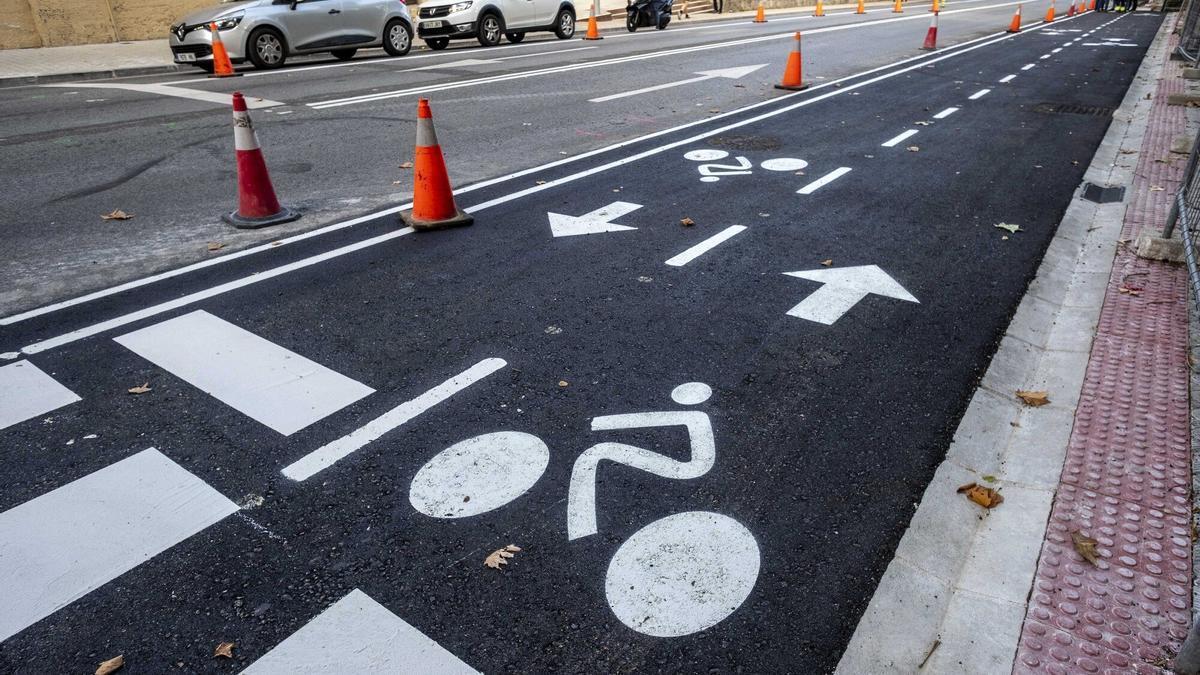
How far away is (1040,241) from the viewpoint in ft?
19.3

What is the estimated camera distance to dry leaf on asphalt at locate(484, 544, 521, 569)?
2.67m

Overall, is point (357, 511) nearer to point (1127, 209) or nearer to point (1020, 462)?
point (1020, 462)

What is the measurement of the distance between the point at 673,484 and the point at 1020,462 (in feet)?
5.10

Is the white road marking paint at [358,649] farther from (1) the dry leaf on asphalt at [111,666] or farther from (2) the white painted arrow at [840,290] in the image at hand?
(2) the white painted arrow at [840,290]

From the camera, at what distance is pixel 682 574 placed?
2619 millimetres

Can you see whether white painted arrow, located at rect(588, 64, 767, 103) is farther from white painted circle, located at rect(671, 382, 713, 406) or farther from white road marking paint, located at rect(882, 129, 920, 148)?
white painted circle, located at rect(671, 382, 713, 406)

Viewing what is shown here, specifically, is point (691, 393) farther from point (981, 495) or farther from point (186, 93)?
point (186, 93)

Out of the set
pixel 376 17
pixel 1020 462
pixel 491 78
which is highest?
pixel 376 17

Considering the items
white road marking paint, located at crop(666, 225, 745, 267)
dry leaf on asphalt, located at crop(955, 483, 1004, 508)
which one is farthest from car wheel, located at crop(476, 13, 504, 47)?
dry leaf on asphalt, located at crop(955, 483, 1004, 508)

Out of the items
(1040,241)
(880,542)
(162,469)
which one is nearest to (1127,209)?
(1040,241)

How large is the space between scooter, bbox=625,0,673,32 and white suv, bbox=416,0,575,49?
5.38 meters

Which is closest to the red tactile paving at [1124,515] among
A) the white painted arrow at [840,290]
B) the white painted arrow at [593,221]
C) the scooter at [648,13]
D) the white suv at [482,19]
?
the white painted arrow at [840,290]

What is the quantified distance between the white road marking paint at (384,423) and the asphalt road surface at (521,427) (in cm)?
1

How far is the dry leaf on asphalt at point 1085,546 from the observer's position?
266 cm
